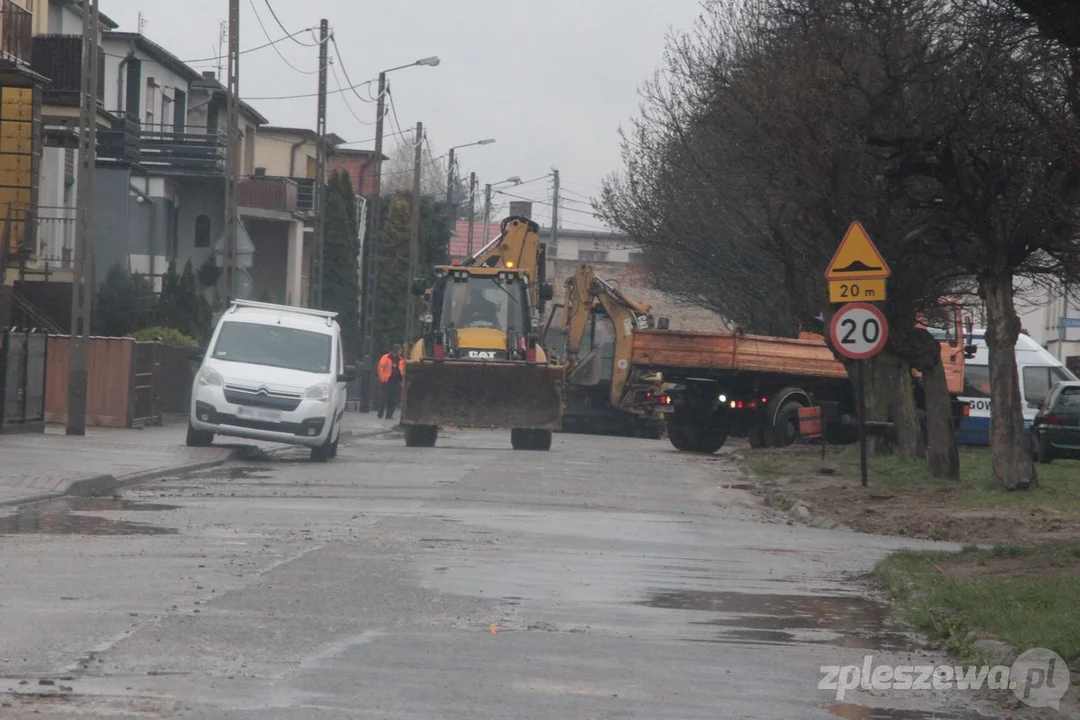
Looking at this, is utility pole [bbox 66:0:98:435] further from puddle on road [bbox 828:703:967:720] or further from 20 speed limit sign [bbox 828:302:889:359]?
puddle on road [bbox 828:703:967:720]

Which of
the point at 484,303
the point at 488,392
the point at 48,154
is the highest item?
the point at 48,154

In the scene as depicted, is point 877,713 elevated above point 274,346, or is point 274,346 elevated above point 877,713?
point 274,346

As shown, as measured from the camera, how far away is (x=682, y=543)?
14.2m

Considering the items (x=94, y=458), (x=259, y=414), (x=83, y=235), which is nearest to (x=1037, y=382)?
(x=259, y=414)

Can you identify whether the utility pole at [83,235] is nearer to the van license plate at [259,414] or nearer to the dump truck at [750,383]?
the van license plate at [259,414]

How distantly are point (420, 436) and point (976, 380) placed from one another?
Answer: 42.7 feet

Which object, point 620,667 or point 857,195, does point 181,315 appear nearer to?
point 857,195

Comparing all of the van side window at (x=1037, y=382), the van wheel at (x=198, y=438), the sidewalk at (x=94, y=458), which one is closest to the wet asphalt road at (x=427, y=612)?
the sidewalk at (x=94, y=458)

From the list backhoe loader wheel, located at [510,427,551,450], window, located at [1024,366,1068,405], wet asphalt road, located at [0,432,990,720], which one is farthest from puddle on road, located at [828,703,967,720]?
window, located at [1024,366,1068,405]

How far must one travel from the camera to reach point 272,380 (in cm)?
2425

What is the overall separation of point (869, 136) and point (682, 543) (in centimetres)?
647

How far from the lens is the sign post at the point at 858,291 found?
1978cm

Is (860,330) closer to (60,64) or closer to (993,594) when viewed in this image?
(993,594)

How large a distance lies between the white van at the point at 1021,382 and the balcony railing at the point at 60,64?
20522 millimetres
